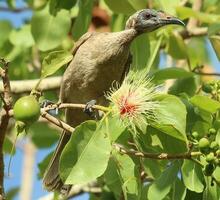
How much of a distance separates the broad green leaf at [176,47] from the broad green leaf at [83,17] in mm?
588

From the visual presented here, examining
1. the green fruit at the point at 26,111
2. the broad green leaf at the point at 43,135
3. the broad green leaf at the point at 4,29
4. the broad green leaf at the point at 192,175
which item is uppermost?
the green fruit at the point at 26,111

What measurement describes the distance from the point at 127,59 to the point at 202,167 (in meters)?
1.64

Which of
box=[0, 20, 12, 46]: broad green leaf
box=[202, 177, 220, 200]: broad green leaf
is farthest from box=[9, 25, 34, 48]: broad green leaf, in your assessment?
box=[202, 177, 220, 200]: broad green leaf

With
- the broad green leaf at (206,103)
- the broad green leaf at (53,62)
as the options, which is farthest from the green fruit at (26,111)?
the broad green leaf at (206,103)

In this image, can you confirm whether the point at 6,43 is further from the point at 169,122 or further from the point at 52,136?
the point at 169,122

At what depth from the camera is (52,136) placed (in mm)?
5703

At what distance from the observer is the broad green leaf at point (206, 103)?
3.60 metres

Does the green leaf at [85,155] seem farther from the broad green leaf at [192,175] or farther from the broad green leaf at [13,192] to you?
the broad green leaf at [13,192]

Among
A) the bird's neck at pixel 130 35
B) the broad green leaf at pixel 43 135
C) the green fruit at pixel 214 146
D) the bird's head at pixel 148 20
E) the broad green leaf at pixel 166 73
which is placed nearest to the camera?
the green fruit at pixel 214 146

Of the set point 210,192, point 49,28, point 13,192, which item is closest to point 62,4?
point 49,28

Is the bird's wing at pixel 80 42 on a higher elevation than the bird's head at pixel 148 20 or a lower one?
lower

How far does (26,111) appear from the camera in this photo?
309cm

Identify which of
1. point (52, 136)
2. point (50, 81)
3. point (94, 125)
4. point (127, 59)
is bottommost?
point (52, 136)

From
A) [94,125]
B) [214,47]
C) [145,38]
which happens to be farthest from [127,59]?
[94,125]
